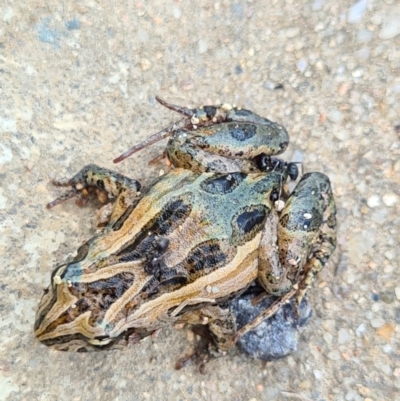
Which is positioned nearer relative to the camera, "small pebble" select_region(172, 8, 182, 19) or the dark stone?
the dark stone

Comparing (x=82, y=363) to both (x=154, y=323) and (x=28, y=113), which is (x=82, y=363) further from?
(x=28, y=113)

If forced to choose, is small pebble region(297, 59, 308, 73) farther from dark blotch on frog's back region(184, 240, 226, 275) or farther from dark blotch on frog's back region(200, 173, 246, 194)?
dark blotch on frog's back region(184, 240, 226, 275)

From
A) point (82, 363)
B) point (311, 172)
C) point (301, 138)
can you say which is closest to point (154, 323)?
point (82, 363)

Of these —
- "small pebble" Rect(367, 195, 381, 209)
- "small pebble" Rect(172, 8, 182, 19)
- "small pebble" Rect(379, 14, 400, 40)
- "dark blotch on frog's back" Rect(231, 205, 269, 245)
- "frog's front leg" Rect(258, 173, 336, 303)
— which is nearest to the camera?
"dark blotch on frog's back" Rect(231, 205, 269, 245)

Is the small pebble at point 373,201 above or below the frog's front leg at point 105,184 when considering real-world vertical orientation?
below

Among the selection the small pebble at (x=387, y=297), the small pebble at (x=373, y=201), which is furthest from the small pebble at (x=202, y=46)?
the small pebble at (x=387, y=297)

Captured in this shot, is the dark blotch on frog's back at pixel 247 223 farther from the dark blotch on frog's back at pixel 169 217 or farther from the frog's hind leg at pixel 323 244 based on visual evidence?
the frog's hind leg at pixel 323 244

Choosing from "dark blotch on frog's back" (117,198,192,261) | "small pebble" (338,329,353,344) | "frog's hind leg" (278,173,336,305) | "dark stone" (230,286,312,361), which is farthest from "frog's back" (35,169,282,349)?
"small pebble" (338,329,353,344)
